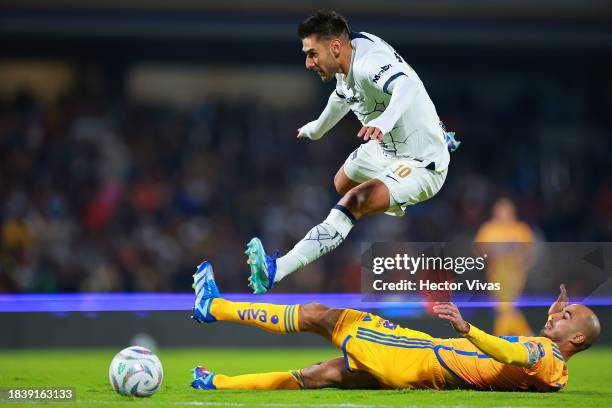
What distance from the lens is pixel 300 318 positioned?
569 cm

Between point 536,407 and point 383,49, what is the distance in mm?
2329

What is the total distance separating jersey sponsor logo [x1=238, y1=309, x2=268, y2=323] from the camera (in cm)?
577

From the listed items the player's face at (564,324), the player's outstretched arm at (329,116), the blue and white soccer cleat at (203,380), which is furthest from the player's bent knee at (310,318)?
the player's outstretched arm at (329,116)

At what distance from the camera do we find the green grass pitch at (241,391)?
5324mm

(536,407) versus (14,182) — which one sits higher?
(14,182)

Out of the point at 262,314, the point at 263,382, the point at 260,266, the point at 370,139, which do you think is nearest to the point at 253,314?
the point at 262,314

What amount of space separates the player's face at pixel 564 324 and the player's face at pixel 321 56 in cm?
198

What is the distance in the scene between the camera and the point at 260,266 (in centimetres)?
575

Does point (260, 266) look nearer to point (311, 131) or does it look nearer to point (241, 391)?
point (241, 391)

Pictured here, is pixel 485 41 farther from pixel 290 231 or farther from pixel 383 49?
pixel 383 49

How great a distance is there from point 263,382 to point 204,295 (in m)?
0.61

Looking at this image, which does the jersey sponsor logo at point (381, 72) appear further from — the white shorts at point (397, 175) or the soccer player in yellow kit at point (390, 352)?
the soccer player in yellow kit at point (390, 352)

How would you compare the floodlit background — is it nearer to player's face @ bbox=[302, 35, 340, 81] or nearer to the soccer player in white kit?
the soccer player in white kit

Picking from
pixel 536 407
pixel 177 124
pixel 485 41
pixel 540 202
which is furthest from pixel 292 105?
pixel 536 407
